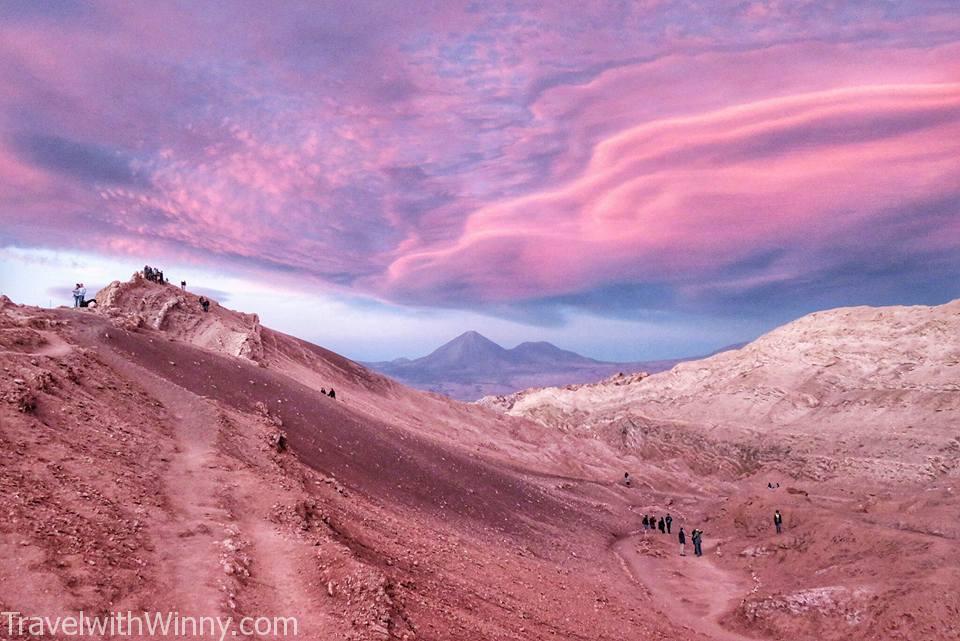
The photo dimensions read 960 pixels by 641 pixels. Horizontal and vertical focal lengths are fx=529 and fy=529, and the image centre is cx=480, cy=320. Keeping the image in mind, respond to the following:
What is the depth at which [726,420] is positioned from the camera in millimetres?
75562

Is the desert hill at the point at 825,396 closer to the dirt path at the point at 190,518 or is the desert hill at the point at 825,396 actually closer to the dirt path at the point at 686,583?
the dirt path at the point at 686,583

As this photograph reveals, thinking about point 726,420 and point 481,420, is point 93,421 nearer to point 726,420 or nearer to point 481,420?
point 481,420

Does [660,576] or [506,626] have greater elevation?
[506,626]

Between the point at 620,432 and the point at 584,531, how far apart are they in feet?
132

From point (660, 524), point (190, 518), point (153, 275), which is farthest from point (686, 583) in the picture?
point (153, 275)

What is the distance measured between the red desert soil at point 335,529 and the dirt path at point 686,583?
0.17m

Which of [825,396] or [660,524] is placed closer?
[660,524]

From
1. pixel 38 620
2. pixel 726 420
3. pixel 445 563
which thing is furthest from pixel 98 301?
pixel 726 420

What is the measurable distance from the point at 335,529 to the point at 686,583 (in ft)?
71.2

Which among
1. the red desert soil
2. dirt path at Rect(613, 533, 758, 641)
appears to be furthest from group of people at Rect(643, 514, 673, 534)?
dirt path at Rect(613, 533, 758, 641)

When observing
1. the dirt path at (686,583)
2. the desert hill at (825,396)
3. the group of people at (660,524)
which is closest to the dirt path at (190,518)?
the dirt path at (686,583)

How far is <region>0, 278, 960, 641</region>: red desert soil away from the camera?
10242 mm

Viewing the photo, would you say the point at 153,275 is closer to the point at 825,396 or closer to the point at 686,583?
the point at 686,583

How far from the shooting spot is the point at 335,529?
15562 millimetres
